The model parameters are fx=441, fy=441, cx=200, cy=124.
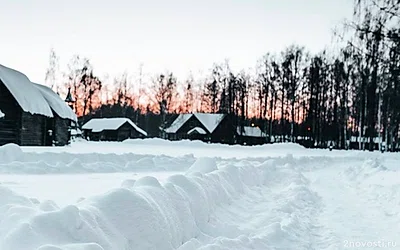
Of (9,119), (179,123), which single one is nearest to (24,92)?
(9,119)

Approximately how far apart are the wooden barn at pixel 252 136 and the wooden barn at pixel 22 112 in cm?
3626

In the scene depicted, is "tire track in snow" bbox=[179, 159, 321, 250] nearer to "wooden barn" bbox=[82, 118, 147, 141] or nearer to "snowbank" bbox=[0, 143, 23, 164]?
"snowbank" bbox=[0, 143, 23, 164]

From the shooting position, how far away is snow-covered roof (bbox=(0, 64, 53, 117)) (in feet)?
77.1

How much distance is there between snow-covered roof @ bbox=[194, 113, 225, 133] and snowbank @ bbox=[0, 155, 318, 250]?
51581mm

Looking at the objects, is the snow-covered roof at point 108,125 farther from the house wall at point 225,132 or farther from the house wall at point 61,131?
the house wall at point 61,131

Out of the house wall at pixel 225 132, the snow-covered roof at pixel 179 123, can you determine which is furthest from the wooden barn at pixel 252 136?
the snow-covered roof at pixel 179 123

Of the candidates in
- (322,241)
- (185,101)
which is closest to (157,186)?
(322,241)

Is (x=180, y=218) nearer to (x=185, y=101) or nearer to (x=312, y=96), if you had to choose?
(x=312, y=96)

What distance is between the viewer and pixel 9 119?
79.3ft

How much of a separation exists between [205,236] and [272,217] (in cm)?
207

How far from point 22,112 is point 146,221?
22300 mm

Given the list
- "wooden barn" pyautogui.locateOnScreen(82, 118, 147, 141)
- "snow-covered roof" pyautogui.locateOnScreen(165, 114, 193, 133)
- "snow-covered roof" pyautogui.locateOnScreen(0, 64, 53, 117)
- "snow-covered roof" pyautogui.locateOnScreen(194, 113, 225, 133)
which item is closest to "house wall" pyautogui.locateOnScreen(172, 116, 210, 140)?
"snow-covered roof" pyautogui.locateOnScreen(165, 114, 193, 133)

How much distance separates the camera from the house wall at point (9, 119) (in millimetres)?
23797

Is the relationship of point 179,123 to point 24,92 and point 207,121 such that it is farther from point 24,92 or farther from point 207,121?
Result: point 24,92
